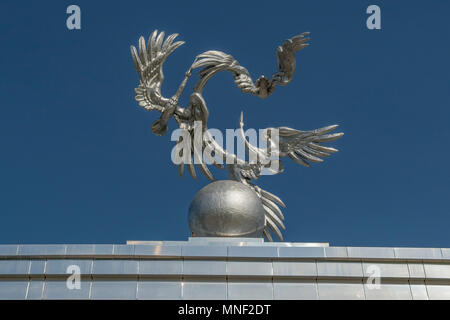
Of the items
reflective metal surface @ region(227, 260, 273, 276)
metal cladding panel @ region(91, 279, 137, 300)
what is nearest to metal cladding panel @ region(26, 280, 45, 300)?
metal cladding panel @ region(91, 279, 137, 300)

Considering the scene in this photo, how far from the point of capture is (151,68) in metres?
11.2

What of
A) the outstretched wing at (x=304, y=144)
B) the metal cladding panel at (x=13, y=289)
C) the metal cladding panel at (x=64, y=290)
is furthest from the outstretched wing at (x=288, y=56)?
the metal cladding panel at (x=13, y=289)

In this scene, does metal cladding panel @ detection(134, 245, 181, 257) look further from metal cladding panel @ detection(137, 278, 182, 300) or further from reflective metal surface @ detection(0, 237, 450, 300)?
metal cladding panel @ detection(137, 278, 182, 300)

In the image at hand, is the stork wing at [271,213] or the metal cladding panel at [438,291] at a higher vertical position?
the stork wing at [271,213]

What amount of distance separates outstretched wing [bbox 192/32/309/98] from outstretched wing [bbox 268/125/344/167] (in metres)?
0.88

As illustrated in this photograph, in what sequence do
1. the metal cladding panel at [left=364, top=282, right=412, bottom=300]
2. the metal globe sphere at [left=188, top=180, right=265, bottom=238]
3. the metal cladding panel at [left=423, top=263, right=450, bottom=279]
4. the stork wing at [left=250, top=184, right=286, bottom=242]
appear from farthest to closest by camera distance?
the stork wing at [left=250, top=184, right=286, bottom=242]
the metal globe sphere at [left=188, top=180, right=265, bottom=238]
the metal cladding panel at [left=423, top=263, right=450, bottom=279]
the metal cladding panel at [left=364, top=282, right=412, bottom=300]

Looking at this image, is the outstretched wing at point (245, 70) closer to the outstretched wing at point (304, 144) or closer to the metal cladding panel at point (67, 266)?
the outstretched wing at point (304, 144)

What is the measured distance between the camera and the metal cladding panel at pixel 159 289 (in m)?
7.49

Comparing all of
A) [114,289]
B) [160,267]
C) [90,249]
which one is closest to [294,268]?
[160,267]

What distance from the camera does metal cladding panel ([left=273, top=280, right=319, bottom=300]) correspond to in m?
7.54

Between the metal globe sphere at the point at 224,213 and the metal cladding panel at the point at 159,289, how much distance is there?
152 cm

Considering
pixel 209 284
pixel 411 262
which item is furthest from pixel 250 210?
pixel 411 262
